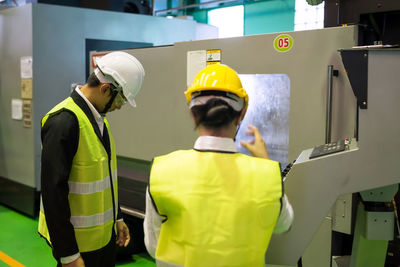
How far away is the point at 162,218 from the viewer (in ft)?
4.13

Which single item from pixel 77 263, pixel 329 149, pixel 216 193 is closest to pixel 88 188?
pixel 77 263

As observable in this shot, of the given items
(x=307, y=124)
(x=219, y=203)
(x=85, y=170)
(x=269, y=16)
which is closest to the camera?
(x=219, y=203)

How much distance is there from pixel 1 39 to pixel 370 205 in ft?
14.8

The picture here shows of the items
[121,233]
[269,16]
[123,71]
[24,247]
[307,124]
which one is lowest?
[24,247]

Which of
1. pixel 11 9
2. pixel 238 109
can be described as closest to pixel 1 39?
pixel 11 9

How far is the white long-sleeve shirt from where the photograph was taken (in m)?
1.23

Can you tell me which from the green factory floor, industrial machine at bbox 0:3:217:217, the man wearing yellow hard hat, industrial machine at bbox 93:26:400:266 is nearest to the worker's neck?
the man wearing yellow hard hat

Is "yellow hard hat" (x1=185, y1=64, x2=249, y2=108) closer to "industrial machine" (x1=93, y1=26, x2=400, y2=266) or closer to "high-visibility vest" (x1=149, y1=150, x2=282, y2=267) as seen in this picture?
"high-visibility vest" (x1=149, y1=150, x2=282, y2=267)

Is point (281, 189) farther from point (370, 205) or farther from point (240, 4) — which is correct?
point (240, 4)

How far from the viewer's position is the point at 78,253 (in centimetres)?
169

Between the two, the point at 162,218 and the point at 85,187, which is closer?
the point at 162,218

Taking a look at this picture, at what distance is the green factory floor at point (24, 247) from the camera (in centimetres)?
336

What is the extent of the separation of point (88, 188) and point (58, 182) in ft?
0.52

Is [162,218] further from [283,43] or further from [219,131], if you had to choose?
[283,43]
